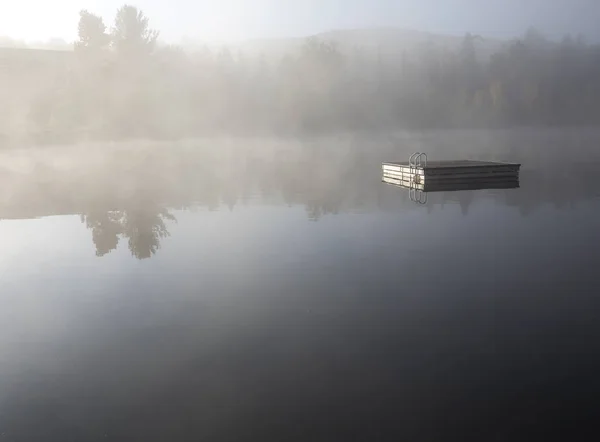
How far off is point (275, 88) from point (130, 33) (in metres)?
50.1

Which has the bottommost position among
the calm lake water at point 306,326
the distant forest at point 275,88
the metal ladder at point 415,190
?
the calm lake water at point 306,326

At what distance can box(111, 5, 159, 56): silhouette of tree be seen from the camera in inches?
4008

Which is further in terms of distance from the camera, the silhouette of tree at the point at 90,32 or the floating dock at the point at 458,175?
the silhouette of tree at the point at 90,32

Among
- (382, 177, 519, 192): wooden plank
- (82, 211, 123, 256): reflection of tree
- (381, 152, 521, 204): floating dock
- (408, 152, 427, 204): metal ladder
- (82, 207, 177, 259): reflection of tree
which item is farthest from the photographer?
(381, 152, 521, 204): floating dock

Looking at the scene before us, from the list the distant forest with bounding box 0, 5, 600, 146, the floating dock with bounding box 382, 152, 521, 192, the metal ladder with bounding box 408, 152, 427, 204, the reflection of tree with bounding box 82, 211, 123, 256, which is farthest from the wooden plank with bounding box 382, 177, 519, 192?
the distant forest with bounding box 0, 5, 600, 146

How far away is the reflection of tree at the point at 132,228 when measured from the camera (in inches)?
668

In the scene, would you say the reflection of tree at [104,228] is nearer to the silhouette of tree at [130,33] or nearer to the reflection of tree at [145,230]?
the reflection of tree at [145,230]

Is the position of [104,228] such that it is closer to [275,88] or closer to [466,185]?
[466,185]

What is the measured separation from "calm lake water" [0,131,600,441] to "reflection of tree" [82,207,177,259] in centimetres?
14

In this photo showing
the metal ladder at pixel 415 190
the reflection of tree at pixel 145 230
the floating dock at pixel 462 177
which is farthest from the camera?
the floating dock at pixel 462 177

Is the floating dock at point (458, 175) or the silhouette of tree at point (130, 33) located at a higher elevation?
the silhouette of tree at point (130, 33)

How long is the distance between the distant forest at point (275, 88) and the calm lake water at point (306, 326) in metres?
85.6

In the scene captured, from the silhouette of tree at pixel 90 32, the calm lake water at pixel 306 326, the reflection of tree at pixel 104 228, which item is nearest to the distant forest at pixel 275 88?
the silhouette of tree at pixel 90 32

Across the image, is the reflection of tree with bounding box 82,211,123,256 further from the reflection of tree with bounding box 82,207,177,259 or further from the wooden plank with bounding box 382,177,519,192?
the wooden plank with bounding box 382,177,519,192
